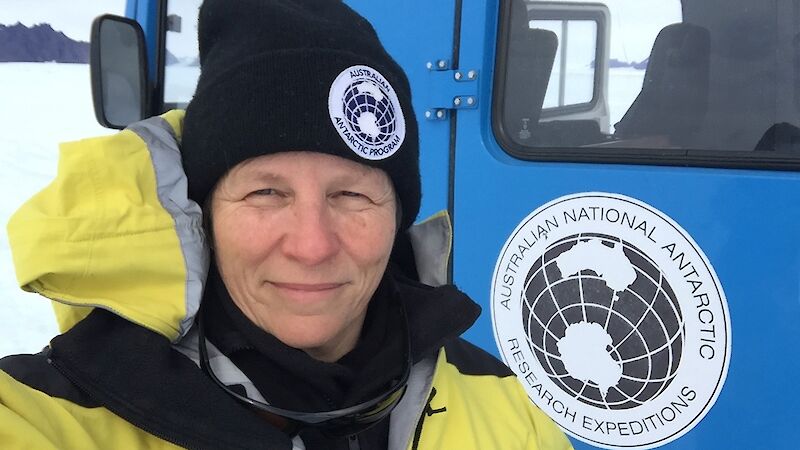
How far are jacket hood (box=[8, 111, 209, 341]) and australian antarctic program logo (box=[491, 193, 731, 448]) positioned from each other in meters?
1.04

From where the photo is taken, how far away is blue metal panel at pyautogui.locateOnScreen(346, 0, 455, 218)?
2.07m

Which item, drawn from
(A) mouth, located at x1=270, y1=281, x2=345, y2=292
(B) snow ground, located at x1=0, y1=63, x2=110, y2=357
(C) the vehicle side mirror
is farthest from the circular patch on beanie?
(B) snow ground, located at x1=0, y1=63, x2=110, y2=357

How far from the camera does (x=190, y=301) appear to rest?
41.7 inches

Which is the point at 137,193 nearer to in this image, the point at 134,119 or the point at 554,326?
the point at 554,326

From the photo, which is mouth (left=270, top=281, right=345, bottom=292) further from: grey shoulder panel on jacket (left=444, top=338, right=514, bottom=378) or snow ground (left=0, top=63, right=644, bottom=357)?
snow ground (left=0, top=63, right=644, bottom=357)

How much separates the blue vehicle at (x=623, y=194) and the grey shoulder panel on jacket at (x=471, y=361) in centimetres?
44

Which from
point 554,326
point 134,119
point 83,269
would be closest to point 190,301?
point 83,269

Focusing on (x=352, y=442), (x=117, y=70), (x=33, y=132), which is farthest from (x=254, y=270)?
(x=33, y=132)

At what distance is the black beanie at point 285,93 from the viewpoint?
3.69 feet

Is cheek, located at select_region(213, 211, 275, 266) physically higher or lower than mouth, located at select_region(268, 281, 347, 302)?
higher

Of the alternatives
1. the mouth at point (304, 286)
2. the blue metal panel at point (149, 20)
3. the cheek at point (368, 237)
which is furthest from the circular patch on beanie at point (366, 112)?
the blue metal panel at point (149, 20)

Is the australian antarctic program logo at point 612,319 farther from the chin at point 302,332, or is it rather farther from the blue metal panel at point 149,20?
the blue metal panel at point 149,20

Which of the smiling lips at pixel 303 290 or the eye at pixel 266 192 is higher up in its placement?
the eye at pixel 266 192

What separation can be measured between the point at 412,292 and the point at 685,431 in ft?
2.75
